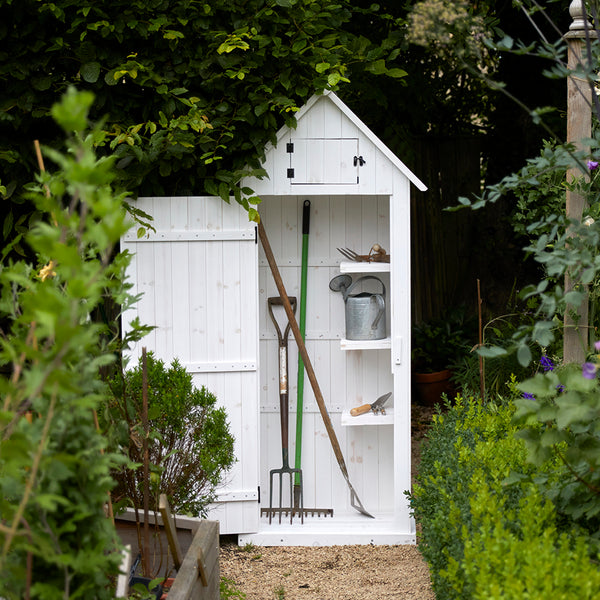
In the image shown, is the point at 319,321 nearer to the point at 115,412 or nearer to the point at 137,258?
the point at 137,258

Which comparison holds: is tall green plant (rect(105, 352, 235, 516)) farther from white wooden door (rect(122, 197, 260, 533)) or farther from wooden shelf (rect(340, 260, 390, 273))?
wooden shelf (rect(340, 260, 390, 273))

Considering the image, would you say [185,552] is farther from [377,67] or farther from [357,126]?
[377,67]

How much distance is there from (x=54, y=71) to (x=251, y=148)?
0.93 metres

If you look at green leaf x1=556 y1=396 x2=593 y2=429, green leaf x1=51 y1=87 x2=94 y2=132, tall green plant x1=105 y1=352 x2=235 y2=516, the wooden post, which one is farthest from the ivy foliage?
green leaf x1=51 y1=87 x2=94 y2=132

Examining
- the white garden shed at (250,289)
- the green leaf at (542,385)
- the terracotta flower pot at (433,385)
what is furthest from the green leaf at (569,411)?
the terracotta flower pot at (433,385)

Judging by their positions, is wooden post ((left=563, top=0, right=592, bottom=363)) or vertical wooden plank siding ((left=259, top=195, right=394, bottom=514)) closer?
wooden post ((left=563, top=0, right=592, bottom=363))

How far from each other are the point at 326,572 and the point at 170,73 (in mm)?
2366

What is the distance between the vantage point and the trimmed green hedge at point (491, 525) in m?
1.77

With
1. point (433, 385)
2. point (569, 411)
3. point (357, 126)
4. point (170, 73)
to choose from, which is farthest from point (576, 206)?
point (433, 385)

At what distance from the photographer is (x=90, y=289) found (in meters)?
1.25

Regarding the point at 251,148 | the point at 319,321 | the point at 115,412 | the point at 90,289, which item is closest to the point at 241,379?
the point at 319,321

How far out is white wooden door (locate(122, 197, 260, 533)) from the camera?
3.81 meters

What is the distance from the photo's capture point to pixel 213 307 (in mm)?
3854

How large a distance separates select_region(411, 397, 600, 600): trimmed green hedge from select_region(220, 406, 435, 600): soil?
1.78ft
